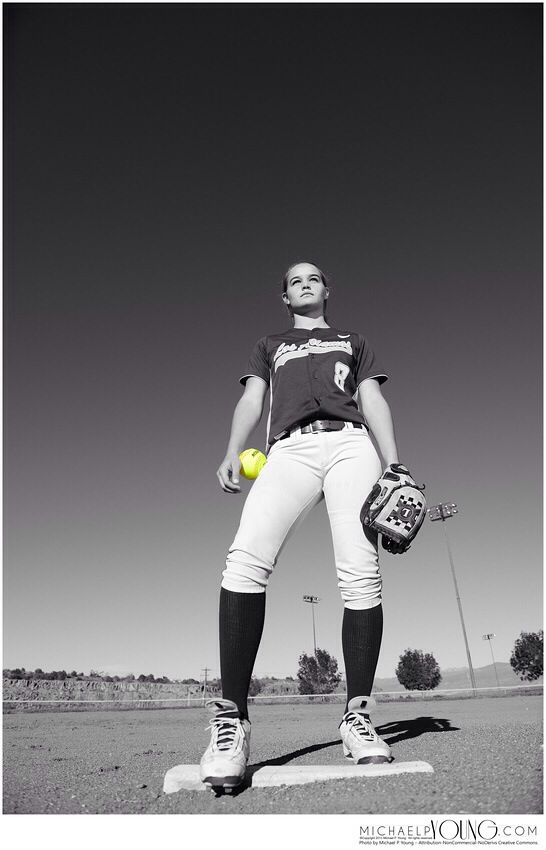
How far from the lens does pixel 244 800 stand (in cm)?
179

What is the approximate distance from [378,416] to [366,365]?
1.03 feet

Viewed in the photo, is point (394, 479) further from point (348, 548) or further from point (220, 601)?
point (220, 601)

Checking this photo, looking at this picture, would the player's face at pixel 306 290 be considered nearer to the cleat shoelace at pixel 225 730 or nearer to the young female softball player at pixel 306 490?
the young female softball player at pixel 306 490

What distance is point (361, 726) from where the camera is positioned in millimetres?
2199

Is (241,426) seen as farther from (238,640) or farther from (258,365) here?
(238,640)

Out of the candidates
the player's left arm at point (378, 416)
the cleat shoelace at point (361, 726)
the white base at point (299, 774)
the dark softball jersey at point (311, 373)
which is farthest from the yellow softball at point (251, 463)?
the white base at point (299, 774)

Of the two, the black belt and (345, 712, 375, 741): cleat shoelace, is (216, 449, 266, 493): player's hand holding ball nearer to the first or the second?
the black belt

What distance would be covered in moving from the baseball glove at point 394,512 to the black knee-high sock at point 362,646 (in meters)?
0.31

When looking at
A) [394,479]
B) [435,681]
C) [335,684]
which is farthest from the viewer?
[435,681]

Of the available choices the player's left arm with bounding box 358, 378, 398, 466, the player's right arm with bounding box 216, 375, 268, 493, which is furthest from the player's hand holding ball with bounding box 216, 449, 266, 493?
the player's left arm with bounding box 358, 378, 398, 466

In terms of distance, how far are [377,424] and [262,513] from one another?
32.5 inches

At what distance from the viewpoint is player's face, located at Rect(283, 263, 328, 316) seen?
3.15 metres

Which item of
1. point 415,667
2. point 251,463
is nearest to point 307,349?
point 251,463
